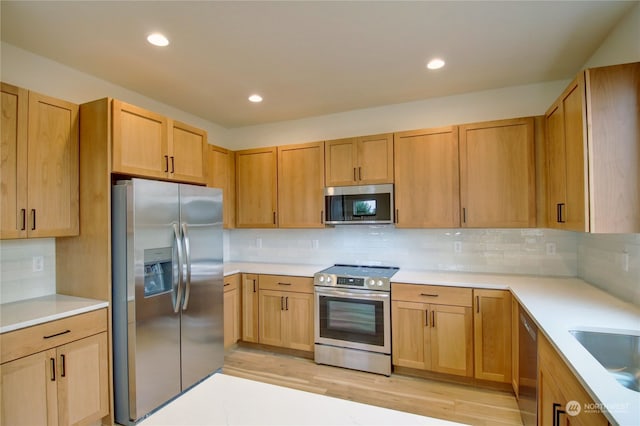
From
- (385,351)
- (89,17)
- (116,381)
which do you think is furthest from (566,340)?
(89,17)

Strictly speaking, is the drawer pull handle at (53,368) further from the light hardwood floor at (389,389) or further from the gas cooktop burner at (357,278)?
the gas cooktop burner at (357,278)

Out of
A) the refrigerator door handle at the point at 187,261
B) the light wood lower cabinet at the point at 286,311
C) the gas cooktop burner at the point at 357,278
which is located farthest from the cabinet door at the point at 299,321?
the refrigerator door handle at the point at 187,261

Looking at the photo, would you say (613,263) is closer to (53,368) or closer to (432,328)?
(432,328)

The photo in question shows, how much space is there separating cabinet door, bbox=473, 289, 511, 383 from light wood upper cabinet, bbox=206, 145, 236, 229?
110 inches

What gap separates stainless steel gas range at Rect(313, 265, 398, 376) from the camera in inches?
117

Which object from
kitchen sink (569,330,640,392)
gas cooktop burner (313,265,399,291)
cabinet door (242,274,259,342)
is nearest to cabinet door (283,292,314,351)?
gas cooktop burner (313,265,399,291)

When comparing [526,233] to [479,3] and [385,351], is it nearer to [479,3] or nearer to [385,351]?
[385,351]

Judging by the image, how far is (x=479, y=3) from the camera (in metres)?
1.84

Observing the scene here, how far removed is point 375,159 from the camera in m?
3.31

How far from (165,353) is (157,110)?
95.2 inches

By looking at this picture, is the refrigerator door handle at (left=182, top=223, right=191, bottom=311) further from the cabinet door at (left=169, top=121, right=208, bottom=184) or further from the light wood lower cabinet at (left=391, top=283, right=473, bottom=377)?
the light wood lower cabinet at (left=391, top=283, right=473, bottom=377)

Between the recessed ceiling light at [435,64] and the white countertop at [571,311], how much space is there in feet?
6.10

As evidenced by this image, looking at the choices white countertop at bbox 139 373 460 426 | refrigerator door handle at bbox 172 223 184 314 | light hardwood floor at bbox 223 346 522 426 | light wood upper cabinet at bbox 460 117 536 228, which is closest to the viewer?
white countertop at bbox 139 373 460 426

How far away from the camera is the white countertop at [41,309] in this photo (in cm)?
183
